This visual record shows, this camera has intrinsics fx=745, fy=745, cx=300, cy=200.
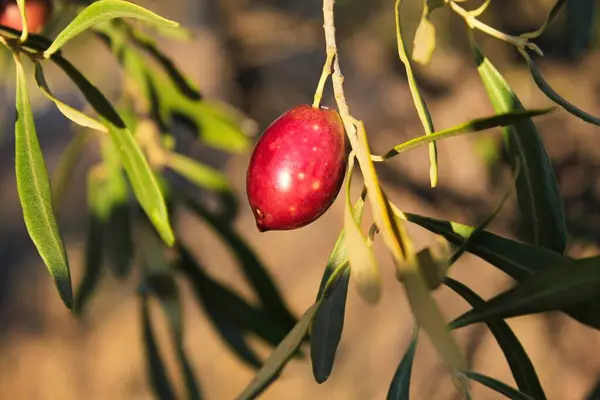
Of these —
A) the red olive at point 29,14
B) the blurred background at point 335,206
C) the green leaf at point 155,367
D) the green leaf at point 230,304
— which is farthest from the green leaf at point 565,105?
the blurred background at point 335,206

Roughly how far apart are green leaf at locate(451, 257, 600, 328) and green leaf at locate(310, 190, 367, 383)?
0.13 m

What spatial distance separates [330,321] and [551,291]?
8.2 inches

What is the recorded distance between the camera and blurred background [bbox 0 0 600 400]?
2.23m

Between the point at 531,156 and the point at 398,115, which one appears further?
the point at 398,115

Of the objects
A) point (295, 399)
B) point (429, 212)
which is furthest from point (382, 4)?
point (295, 399)

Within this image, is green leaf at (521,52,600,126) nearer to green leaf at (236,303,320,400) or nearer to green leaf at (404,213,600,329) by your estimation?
green leaf at (404,213,600,329)

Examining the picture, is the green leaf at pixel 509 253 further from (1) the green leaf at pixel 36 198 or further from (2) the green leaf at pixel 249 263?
(2) the green leaf at pixel 249 263

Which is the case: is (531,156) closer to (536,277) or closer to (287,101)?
(536,277)

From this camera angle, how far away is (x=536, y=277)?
1.82 ft

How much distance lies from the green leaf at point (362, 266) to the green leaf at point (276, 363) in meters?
0.07

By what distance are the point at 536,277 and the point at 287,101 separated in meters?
2.56

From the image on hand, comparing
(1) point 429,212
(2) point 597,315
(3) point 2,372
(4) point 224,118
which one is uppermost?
(2) point 597,315

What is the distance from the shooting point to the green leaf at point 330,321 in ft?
2.17

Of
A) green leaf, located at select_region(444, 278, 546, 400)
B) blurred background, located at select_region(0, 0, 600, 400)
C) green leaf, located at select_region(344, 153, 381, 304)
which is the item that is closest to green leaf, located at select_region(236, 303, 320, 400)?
green leaf, located at select_region(344, 153, 381, 304)
